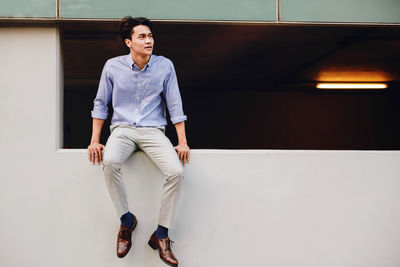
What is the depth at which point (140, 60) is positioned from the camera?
3.87 metres

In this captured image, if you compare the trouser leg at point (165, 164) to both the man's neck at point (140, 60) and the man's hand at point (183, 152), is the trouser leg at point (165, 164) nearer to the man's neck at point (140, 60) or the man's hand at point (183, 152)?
the man's hand at point (183, 152)

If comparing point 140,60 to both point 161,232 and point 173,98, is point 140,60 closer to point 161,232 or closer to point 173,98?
point 173,98

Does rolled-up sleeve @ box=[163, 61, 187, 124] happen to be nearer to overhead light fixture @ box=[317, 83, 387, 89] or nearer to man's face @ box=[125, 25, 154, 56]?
man's face @ box=[125, 25, 154, 56]

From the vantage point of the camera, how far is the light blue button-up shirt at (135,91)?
3.90 m

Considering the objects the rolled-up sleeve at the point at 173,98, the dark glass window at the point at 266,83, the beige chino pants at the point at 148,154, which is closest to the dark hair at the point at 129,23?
the rolled-up sleeve at the point at 173,98

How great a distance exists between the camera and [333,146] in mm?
11859

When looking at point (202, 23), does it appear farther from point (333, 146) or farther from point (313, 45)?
point (333, 146)

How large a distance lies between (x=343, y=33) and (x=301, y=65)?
8.19 ft

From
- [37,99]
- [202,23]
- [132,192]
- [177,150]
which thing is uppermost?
[202,23]

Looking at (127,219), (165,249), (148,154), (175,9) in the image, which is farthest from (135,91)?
(165,249)

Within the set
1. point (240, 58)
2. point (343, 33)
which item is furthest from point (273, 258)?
point (240, 58)

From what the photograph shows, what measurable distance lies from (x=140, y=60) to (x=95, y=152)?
3.29 feet

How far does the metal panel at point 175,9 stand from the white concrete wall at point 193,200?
0.42m

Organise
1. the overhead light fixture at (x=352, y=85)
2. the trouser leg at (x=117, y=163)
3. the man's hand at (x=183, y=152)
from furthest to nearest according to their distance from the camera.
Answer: the overhead light fixture at (x=352, y=85) < the man's hand at (x=183, y=152) < the trouser leg at (x=117, y=163)
